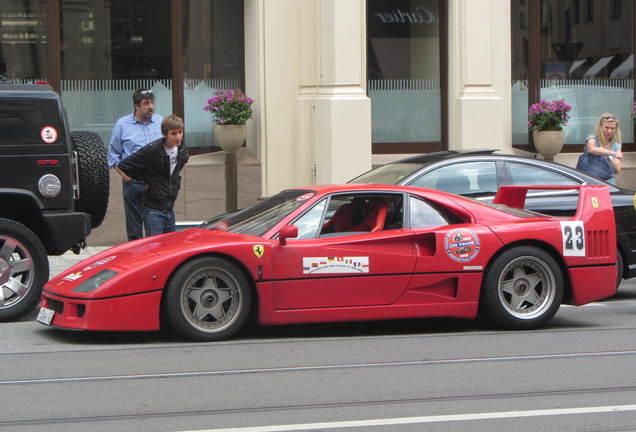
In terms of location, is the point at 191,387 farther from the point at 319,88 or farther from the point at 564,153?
the point at 564,153

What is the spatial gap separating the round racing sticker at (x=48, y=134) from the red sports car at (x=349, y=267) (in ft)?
3.92

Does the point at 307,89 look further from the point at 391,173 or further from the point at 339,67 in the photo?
the point at 391,173

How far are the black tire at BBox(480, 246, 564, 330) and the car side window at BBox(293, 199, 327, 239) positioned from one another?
1.33 m

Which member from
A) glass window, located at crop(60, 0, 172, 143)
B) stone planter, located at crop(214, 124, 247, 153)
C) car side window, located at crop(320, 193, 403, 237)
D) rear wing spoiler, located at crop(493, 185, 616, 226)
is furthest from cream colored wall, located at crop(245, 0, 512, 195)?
car side window, located at crop(320, 193, 403, 237)

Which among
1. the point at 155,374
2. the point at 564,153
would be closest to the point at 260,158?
the point at 564,153

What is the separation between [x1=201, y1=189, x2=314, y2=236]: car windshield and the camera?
880 cm

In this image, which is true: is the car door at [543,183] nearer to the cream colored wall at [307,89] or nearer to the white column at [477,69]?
the cream colored wall at [307,89]

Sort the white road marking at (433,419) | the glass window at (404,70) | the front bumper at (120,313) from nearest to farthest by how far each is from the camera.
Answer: the white road marking at (433,419)
the front bumper at (120,313)
the glass window at (404,70)

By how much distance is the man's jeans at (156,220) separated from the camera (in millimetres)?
10656

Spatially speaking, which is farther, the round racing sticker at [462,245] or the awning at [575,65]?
the awning at [575,65]

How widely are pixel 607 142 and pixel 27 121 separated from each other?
6.59 m

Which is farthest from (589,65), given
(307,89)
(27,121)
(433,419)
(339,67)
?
(433,419)

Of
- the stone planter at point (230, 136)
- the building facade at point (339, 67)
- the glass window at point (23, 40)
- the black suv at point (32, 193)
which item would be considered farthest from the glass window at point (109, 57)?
the black suv at point (32, 193)

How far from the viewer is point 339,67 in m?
16.3
